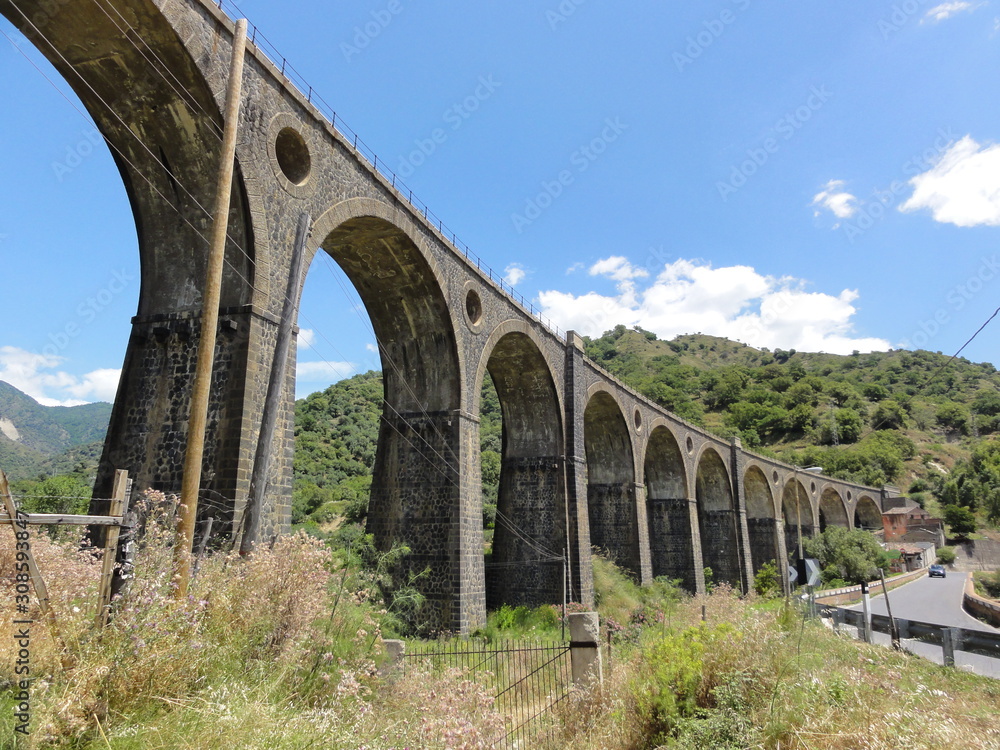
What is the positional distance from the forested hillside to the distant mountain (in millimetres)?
37285

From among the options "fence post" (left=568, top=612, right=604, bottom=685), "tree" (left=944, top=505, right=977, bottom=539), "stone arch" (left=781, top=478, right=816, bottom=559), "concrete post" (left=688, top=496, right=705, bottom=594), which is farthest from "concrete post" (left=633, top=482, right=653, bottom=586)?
"tree" (left=944, top=505, right=977, bottom=539)

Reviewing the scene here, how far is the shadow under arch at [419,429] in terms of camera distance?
54.6 ft

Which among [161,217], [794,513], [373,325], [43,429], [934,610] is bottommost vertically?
[934,610]

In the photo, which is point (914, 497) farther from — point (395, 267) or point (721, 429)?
point (395, 267)

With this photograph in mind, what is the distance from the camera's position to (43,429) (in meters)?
110

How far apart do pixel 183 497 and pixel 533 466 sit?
60.6ft

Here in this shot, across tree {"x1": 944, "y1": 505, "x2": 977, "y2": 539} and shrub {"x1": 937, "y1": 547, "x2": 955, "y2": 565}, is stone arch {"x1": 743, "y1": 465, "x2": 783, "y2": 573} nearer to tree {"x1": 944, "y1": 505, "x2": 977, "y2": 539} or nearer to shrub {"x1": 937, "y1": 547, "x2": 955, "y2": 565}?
shrub {"x1": 937, "y1": 547, "x2": 955, "y2": 565}

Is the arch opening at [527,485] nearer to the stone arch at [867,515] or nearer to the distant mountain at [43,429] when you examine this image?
the distant mountain at [43,429]

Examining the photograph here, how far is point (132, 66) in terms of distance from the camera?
10.2 metres

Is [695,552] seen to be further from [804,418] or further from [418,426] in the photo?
[804,418]

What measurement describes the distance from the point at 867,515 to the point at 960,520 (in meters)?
10.0

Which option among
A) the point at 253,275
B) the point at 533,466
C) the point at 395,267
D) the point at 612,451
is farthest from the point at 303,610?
the point at 612,451

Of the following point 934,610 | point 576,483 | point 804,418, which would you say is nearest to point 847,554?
point 934,610

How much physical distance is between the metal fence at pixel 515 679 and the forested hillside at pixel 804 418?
79.7 feet
